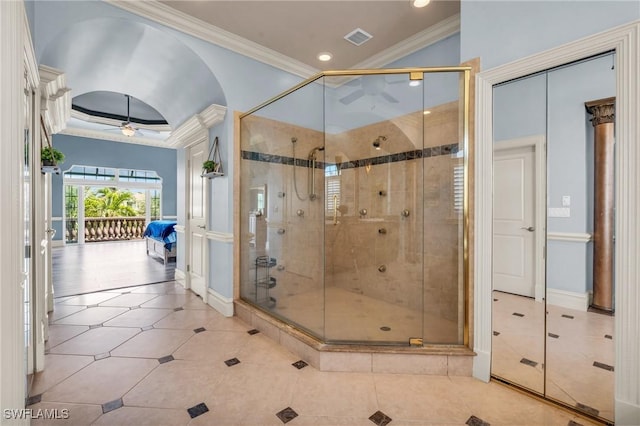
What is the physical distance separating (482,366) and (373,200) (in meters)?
1.89

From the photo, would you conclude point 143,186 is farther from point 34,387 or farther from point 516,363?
A: point 516,363

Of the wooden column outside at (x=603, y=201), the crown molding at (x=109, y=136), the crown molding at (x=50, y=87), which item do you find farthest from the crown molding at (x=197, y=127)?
the crown molding at (x=109, y=136)

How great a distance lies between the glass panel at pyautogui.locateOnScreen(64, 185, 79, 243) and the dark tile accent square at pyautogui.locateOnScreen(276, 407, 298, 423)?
959 centimetres

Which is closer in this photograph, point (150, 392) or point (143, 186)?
point (150, 392)

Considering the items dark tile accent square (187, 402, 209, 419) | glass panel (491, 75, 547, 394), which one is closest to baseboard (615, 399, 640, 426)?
glass panel (491, 75, 547, 394)

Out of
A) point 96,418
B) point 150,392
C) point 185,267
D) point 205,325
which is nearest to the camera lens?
point 96,418

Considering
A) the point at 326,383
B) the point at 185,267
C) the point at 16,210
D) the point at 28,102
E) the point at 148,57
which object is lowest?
the point at 326,383

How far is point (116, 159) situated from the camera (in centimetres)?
879

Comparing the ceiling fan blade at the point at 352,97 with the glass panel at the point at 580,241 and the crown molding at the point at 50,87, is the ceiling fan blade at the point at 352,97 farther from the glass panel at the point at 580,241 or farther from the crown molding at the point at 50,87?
the crown molding at the point at 50,87

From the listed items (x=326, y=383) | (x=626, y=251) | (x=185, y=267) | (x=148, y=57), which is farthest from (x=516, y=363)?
(x=148, y=57)

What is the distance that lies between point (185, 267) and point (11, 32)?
3.48 meters

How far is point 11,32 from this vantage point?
46.4 inches

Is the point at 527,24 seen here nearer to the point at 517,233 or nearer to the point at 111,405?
the point at 517,233

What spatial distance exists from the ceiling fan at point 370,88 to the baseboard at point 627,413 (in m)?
2.63
